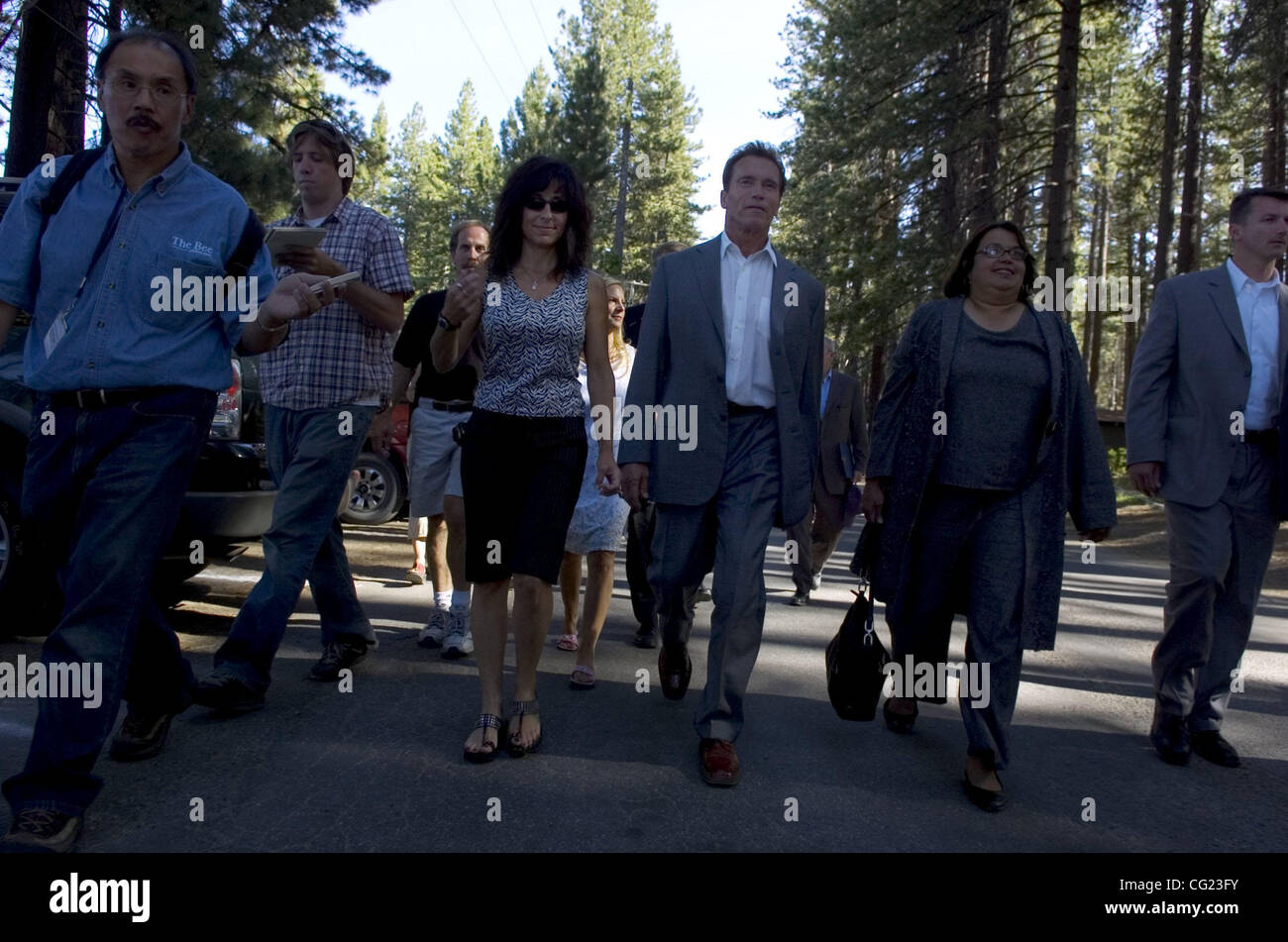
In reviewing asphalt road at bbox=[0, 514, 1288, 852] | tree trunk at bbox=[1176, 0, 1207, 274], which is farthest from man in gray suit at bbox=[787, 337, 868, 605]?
tree trunk at bbox=[1176, 0, 1207, 274]

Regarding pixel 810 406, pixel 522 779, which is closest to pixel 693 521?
pixel 810 406

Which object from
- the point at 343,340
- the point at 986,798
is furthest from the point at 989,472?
the point at 343,340

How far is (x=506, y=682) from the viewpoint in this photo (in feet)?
18.1

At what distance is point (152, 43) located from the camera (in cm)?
353

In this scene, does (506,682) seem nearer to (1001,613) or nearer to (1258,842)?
(1001,613)

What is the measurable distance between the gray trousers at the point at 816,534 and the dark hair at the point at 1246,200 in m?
3.09

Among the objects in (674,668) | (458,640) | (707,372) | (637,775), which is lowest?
(637,775)

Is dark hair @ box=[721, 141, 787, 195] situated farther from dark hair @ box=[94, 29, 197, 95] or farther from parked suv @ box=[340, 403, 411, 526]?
parked suv @ box=[340, 403, 411, 526]

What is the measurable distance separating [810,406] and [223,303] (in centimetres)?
229

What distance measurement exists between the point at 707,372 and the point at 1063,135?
48.6 ft

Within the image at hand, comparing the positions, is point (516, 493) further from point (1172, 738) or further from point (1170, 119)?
point (1170, 119)

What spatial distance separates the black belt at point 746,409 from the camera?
14.9 feet

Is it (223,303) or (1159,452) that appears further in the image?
(1159,452)
